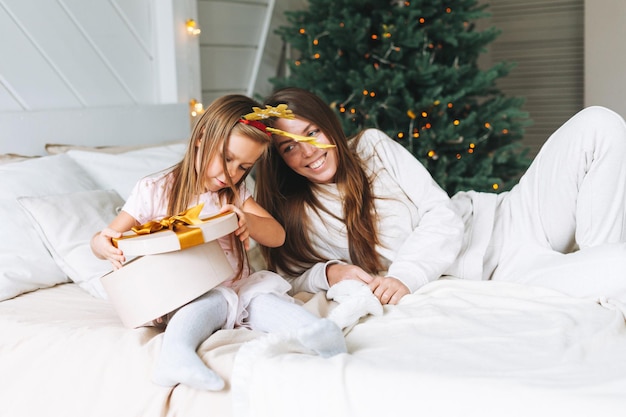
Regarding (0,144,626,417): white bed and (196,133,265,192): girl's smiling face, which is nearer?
(0,144,626,417): white bed

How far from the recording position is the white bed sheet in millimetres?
1087

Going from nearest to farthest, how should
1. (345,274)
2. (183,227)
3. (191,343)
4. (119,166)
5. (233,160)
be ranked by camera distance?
1. (191,343)
2. (183,227)
3. (233,160)
4. (345,274)
5. (119,166)

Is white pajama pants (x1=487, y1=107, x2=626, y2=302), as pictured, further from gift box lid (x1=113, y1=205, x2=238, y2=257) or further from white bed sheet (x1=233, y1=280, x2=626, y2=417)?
gift box lid (x1=113, y1=205, x2=238, y2=257)

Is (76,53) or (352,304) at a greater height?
(76,53)

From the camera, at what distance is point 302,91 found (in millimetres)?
2010

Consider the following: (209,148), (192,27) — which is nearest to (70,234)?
(209,148)

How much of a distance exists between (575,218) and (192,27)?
182cm

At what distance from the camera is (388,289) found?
1732mm

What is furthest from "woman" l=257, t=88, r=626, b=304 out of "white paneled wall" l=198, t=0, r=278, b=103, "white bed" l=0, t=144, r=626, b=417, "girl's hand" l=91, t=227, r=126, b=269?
"white paneled wall" l=198, t=0, r=278, b=103

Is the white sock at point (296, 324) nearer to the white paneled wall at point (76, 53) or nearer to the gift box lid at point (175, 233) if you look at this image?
the gift box lid at point (175, 233)

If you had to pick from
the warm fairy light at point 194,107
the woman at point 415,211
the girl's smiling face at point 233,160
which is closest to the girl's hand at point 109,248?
the girl's smiling face at point 233,160

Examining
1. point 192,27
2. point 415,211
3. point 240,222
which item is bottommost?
point 415,211

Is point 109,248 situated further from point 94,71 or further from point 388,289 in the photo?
point 94,71

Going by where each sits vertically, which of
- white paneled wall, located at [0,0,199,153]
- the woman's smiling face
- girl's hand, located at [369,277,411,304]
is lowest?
girl's hand, located at [369,277,411,304]
